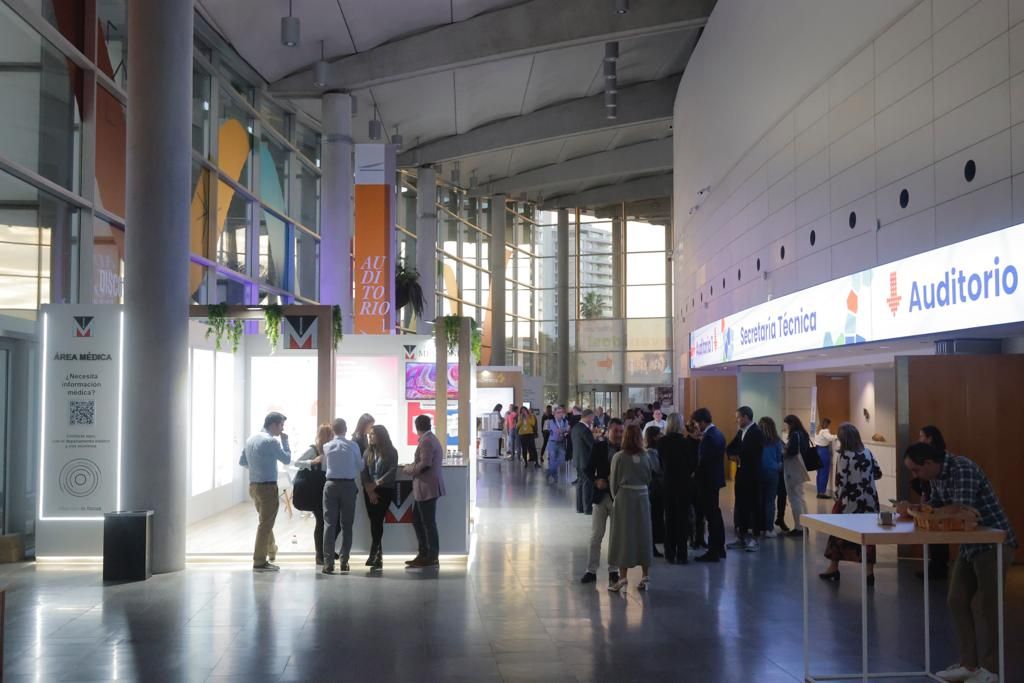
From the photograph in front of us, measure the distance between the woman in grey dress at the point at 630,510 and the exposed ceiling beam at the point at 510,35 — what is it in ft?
36.9

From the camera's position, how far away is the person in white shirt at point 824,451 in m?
14.2

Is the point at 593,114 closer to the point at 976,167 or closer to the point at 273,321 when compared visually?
the point at 273,321

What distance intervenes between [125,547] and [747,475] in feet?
20.1

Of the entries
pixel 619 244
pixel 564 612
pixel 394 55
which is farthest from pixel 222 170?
pixel 619 244

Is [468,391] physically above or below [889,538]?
above

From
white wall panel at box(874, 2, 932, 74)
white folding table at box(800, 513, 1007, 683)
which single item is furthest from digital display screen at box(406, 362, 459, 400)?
white folding table at box(800, 513, 1007, 683)

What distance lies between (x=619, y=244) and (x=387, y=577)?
29.2 metres

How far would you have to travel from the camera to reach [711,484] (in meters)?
9.70

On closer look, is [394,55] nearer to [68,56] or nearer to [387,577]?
[68,56]

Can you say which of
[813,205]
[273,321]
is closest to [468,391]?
[273,321]

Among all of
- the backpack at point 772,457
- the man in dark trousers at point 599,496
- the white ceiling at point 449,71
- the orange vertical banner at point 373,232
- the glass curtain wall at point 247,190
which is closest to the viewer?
the man in dark trousers at point 599,496

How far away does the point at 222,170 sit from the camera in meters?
16.5

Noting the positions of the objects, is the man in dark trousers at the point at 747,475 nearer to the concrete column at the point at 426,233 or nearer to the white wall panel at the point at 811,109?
the white wall panel at the point at 811,109

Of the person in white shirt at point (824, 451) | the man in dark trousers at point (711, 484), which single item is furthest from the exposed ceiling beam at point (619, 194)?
the man in dark trousers at point (711, 484)
